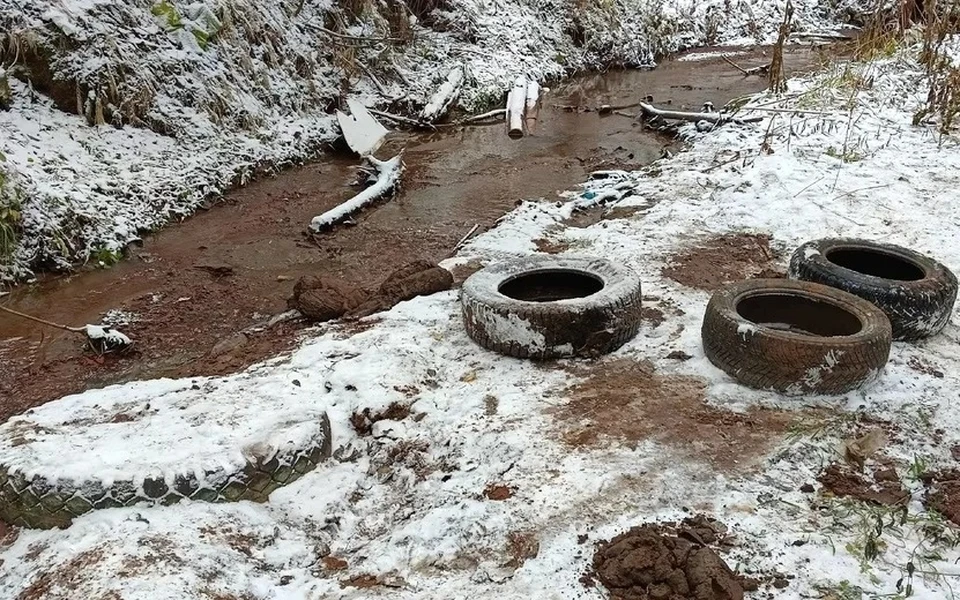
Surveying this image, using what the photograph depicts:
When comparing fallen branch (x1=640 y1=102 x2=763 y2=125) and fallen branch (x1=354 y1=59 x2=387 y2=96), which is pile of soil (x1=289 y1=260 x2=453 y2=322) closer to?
fallen branch (x1=640 y1=102 x2=763 y2=125)

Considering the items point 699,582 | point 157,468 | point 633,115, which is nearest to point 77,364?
point 157,468

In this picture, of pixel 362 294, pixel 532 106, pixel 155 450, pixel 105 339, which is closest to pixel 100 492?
pixel 155 450

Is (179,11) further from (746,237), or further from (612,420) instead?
(612,420)

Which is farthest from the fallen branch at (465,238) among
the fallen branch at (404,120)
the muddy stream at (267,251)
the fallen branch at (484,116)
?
the fallen branch at (484,116)

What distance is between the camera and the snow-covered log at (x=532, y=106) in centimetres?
963

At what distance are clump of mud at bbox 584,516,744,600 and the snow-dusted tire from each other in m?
1.52

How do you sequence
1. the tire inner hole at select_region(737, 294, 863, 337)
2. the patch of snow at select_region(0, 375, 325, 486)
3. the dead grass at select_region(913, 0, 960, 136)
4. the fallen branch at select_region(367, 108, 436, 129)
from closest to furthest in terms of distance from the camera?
the patch of snow at select_region(0, 375, 325, 486) → the tire inner hole at select_region(737, 294, 863, 337) → the dead grass at select_region(913, 0, 960, 136) → the fallen branch at select_region(367, 108, 436, 129)

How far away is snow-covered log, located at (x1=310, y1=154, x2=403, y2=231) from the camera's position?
6609 millimetres

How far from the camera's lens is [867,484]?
2.92 metres

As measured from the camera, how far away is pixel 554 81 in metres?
12.9

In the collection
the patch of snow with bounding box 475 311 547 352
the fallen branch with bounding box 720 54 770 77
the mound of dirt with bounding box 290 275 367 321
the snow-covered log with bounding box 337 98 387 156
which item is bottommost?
the mound of dirt with bounding box 290 275 367 321

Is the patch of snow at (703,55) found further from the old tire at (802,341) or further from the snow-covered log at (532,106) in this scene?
the old tire at (802,341)

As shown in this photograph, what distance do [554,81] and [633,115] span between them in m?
2.87

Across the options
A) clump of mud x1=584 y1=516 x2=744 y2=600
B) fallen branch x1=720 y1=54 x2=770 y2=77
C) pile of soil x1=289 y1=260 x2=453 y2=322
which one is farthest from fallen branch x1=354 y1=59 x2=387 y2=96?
clump of mud x1=584 y1=516 x2=744 y2=600
